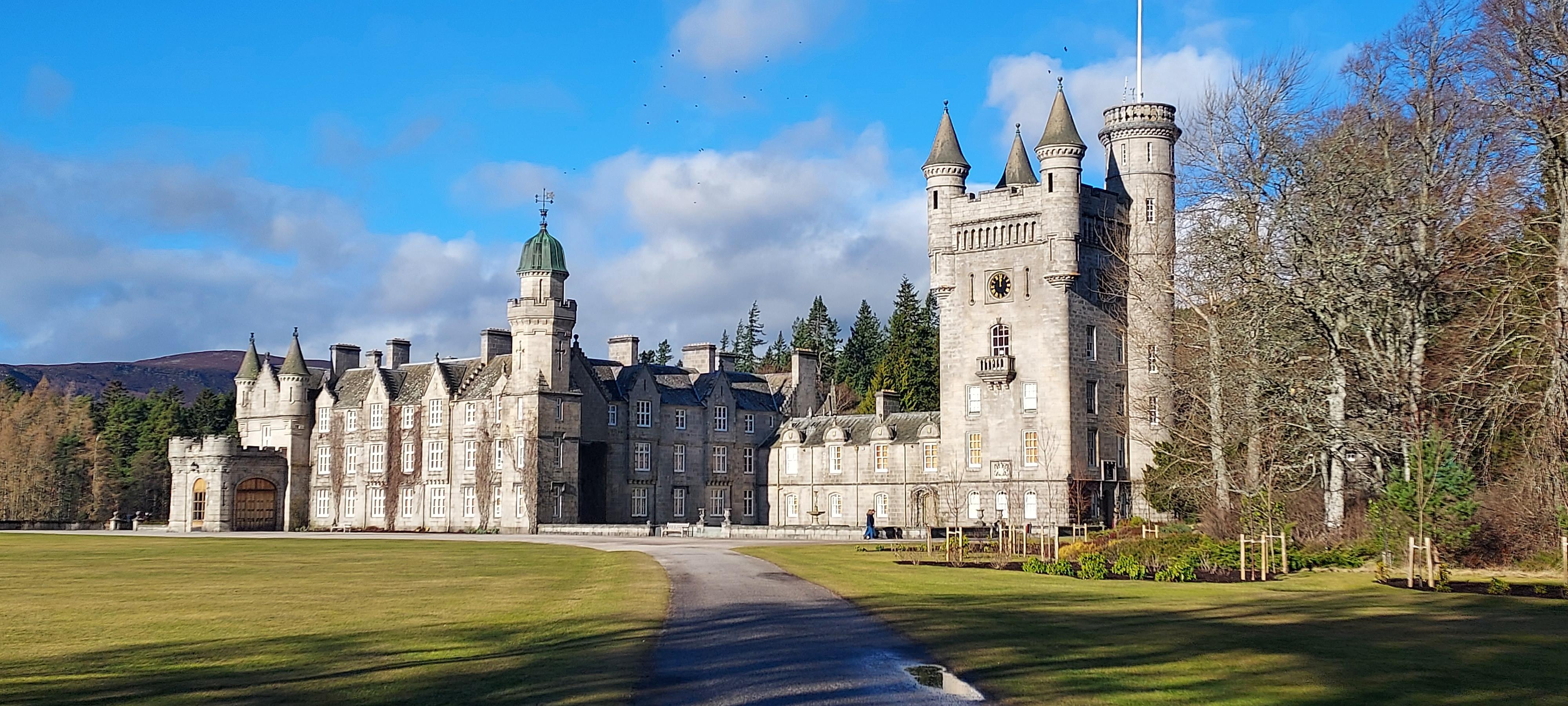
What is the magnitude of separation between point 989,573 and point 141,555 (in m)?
26.3

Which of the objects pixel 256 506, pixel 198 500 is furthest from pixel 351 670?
pixel 198 500

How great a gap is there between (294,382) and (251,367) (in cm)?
555

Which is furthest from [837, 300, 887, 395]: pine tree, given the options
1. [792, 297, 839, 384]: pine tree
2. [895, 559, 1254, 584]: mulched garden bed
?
[895, 559, 1254, 584]: mulched garden bed

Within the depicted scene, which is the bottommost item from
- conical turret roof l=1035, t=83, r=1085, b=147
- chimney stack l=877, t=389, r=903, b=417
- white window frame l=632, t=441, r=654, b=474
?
white window frame l=632, t=441, r=654, b=474

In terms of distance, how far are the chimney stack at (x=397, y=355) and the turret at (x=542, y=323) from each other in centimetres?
1470

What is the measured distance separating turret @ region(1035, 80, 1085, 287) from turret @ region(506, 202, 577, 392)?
24991 millimetres

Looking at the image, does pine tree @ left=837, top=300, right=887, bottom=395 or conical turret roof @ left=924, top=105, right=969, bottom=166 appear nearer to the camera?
conical turret roof @ left=924, top=105, right=969, bottom=166

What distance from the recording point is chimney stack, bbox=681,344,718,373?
88.0m

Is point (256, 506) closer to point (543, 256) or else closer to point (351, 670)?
point (543, 256)

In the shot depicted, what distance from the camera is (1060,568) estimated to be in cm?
3325

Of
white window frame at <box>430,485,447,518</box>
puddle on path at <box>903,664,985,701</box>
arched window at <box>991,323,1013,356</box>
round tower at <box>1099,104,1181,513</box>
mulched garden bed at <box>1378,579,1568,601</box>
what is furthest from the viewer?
white window frame at <box>430,485,447,518</box>

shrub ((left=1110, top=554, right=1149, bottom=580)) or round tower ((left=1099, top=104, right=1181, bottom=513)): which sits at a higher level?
round tower ((left=1099, top=104, right=1181, bottom=513))

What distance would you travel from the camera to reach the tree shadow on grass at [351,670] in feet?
45.1

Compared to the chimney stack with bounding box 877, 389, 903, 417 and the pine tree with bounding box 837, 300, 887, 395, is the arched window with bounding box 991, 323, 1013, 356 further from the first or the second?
the pine tree with bounding box 837, 300, 887, 395
